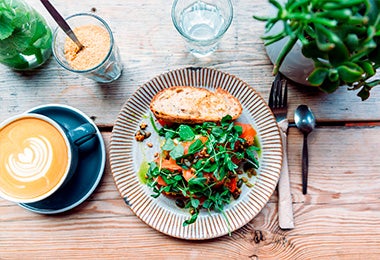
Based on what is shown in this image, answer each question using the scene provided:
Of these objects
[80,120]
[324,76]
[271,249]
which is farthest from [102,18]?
[271,249]

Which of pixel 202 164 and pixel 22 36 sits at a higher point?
pixel 22 36

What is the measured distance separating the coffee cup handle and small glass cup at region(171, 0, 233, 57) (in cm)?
41

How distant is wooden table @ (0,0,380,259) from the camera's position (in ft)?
4.29

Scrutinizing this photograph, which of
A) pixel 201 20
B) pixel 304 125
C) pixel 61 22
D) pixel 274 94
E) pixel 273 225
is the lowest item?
pixel 273 225

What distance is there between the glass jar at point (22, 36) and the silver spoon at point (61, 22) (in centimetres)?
10

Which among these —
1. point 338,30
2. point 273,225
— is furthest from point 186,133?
point 338,30

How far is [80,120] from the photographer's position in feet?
4.30

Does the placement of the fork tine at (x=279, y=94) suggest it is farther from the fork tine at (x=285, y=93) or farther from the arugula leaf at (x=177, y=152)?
the arugula leaf at (x=177, y=152)

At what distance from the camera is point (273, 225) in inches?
51.5

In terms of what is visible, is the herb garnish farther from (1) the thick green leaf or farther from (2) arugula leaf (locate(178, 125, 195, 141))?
(1) the thick green leaf

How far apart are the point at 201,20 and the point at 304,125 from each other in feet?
1.67

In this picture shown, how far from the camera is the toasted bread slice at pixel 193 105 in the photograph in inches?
49.8

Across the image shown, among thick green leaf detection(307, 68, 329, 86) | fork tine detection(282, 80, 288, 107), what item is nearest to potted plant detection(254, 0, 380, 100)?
thick green leaf detection(307, 68, 329, 86)

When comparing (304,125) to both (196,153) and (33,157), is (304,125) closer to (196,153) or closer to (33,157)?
(196,153)
